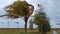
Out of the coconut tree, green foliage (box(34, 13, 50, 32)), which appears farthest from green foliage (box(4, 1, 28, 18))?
green foliage (box(34, 13, 50, 32))

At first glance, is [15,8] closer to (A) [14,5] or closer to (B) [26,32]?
(A) [14,5]

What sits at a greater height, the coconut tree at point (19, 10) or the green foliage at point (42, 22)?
the coconut tree at point (19, 10)

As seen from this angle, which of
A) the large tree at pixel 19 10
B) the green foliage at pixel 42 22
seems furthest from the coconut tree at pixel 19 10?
the green foliage at pixel 42 22

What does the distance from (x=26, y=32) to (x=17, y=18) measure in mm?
1206

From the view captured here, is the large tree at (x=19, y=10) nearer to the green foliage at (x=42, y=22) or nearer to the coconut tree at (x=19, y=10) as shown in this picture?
the coconut tree at (x=19, y=10)

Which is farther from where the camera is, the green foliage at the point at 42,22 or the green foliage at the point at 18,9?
the green foliage at the point at 42,22

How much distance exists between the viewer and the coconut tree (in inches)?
577

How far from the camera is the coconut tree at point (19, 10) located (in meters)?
14.7

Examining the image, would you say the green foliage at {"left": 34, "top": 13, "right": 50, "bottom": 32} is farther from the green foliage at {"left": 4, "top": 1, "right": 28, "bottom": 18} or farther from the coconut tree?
the green foliage at {"left": 4, "top": 1, "right": 28, "bottom": 18}

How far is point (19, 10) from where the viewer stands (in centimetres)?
1478

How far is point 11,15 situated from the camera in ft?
49.4

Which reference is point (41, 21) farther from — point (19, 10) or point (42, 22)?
point (19, 10)

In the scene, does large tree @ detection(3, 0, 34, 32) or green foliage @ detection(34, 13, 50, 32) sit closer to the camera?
large tree @ detection(3, 0, 34, 32)

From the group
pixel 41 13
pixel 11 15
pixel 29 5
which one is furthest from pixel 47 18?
pixel 11 15
